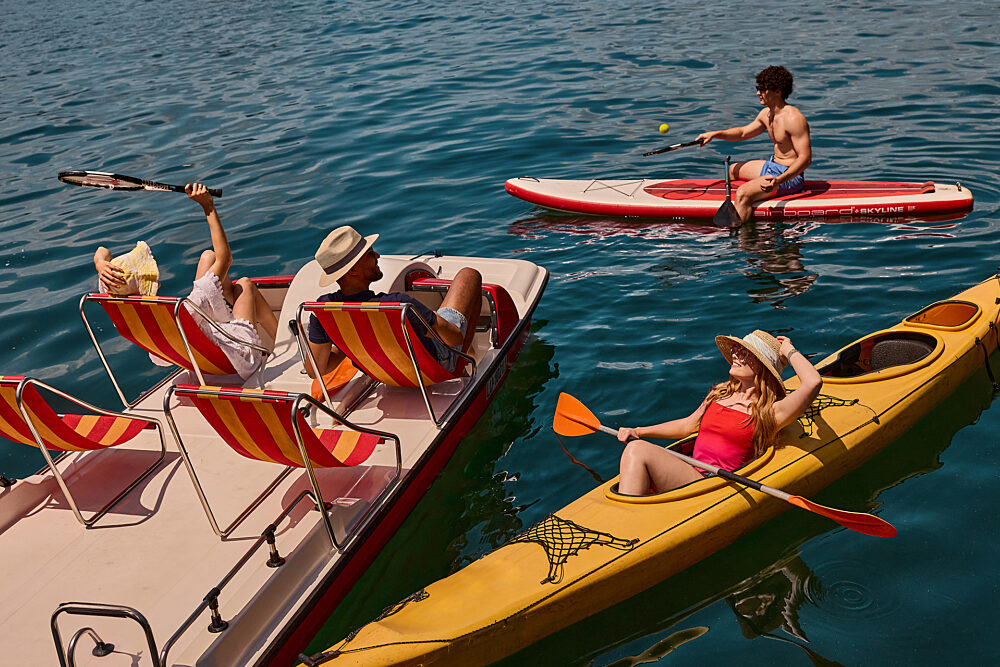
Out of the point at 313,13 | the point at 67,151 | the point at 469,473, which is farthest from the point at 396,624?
the point at 313,13

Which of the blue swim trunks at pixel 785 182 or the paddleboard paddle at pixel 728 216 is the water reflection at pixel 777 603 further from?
the blue swim trunks at pixel 785 182

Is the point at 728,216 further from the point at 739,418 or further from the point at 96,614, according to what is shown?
the point at 96,614

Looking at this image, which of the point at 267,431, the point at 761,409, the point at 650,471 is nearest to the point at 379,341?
the point at 267,431

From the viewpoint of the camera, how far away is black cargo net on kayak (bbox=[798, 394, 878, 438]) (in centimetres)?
559

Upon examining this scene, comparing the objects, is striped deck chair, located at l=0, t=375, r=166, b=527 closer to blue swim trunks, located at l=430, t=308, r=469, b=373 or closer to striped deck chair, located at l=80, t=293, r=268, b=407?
striped deck chair, located at l=80, t=293, r=268, b=407

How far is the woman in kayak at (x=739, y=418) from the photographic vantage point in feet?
16.8

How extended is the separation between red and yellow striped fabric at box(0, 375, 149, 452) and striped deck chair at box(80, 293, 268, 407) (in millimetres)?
782

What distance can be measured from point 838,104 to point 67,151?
1368cm

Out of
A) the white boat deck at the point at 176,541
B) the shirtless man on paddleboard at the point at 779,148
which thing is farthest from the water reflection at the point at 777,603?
the shirtless man on paddleboard at the point at 779,148

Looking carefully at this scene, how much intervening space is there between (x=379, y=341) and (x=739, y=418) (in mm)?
2362

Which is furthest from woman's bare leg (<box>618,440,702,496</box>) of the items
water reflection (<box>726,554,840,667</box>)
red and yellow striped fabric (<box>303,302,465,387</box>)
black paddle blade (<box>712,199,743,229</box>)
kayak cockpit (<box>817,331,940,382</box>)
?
black paddle blade (<box>712,199,743,229</box>)

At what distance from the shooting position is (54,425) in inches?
197

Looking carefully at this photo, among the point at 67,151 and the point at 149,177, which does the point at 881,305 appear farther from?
the point at 67,151

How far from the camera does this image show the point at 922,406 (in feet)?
19.8
